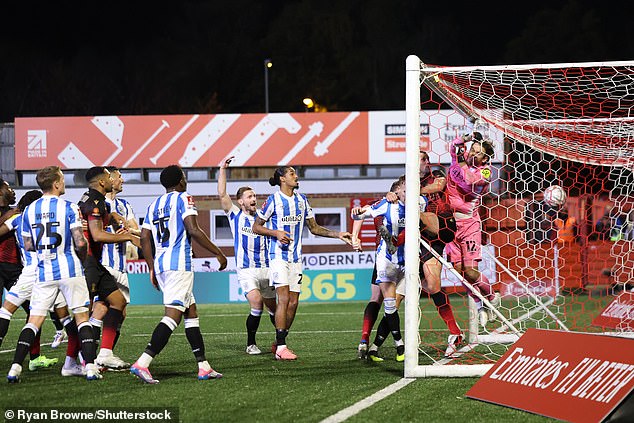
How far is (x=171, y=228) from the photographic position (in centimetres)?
782

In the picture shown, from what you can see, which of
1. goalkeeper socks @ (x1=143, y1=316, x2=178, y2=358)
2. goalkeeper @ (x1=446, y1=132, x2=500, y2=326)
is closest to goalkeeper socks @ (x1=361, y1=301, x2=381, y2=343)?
goalkeeper @ (x1=446, y1=132, x2=500, y2=326)

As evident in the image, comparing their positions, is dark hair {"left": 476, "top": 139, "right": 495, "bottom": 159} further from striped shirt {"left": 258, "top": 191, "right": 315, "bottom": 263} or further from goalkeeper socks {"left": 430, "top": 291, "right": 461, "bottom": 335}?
striped shirt {"left": 258, "top": 191, "right": 315, "bottom": 263}

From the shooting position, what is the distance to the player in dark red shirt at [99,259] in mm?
8203

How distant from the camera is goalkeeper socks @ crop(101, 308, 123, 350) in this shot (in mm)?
8797

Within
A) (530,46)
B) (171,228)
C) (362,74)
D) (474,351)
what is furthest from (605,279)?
(362,74)

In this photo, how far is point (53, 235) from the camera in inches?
305

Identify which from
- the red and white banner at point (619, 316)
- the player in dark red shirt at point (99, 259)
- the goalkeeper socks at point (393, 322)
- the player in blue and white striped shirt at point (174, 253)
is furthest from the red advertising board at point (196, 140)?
the player in blue and white striped shirt at point (174, 253)

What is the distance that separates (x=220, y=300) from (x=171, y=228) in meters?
13.8

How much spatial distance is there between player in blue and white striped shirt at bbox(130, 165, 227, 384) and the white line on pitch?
1.67m

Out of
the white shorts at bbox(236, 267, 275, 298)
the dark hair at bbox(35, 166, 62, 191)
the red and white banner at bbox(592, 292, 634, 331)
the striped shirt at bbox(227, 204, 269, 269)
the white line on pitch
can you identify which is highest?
the dark hair at bbox(35, 166, 62, 191)

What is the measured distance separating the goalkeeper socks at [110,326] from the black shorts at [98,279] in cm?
18

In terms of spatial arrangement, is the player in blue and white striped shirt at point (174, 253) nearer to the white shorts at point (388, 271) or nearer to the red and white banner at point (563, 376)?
the white shorts at point (388, 271)

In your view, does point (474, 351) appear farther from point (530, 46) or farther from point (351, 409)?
point (530, 46)

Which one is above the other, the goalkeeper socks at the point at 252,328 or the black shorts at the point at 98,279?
the black shorts at the point at 98,279
